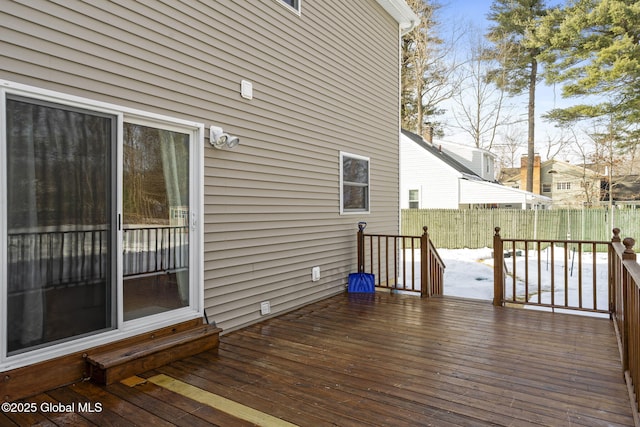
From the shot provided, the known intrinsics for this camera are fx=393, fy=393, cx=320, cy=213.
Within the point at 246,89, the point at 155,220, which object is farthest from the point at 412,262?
the point at 155,220

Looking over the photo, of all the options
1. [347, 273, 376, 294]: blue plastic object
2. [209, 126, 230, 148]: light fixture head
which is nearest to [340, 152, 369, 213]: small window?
[347, 273, 376, 294]: blue plastic object

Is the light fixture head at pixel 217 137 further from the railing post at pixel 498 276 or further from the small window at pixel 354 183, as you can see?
the railing post at pixel 498 276

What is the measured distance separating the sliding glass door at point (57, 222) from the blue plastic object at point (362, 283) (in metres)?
3.57

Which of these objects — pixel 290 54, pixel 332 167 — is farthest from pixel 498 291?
pixel 290 54

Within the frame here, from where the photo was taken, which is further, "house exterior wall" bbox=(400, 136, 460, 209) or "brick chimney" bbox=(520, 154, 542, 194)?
"brick chimney" bbox=(520, 154, 542, 194)

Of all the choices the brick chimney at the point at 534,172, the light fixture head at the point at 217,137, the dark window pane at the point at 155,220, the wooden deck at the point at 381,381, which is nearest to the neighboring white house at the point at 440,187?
the brick chimney at the point at 534,172

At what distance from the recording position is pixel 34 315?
2.46 meters

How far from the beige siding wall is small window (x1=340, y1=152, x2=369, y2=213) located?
139 mm

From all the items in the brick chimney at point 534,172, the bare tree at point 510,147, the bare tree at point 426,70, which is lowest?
the brick chimney at point 534,172

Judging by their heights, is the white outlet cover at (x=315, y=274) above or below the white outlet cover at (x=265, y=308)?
above

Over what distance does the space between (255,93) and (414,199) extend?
→ 12688mm

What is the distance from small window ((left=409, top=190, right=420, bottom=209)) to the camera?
1598cm

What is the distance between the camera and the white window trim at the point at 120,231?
2.29m

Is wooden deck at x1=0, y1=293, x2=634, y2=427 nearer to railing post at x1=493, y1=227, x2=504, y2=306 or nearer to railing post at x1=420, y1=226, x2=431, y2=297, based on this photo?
railing post at x1=493, y1=227, x2=504, y2=306
